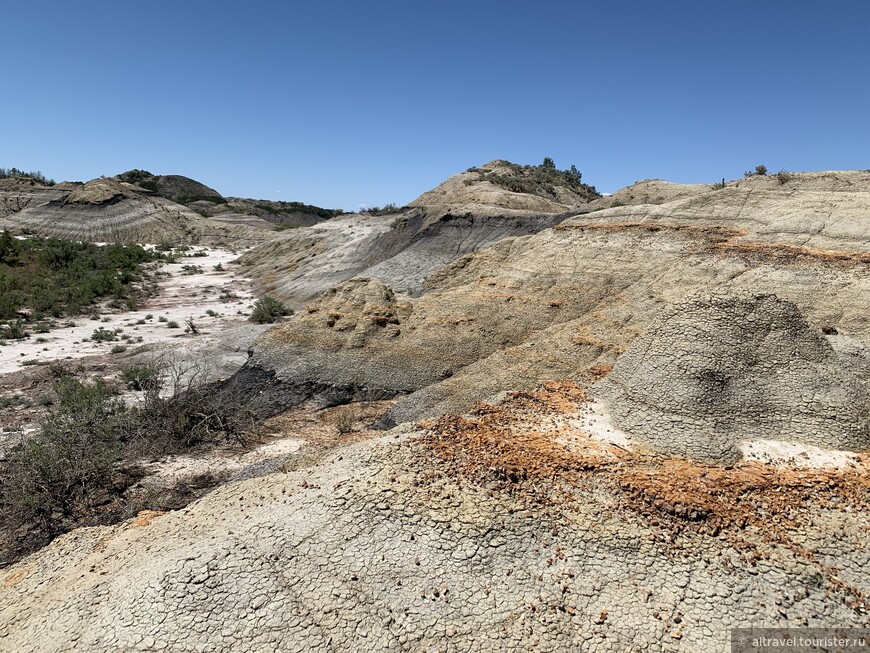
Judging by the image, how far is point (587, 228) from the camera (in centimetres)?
1712

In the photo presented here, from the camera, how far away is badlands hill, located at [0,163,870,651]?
203 inches

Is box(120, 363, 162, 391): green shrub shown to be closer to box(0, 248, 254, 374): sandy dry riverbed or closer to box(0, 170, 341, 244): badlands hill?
box(0, 248, 254, 374): sandy dry riverbed

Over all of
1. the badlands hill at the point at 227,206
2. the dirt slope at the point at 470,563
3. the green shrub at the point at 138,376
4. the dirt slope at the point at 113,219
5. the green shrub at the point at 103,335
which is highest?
the badlands hill at the point at 227,206

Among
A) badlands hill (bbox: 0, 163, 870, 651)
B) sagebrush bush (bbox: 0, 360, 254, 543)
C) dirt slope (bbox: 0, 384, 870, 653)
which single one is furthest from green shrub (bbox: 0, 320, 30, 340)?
dirt slope (bbox: 0, 384, 870, 653)

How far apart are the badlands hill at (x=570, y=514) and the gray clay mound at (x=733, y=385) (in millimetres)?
40

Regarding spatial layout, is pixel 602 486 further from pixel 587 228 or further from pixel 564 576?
pixel 587 228

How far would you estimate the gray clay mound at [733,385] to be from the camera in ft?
25.3

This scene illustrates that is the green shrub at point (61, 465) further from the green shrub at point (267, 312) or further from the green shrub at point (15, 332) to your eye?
the green shrub at point (267, 312)

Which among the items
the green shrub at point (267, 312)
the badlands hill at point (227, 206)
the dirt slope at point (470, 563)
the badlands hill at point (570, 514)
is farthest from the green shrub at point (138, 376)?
the badlands hill at point (227, 206)

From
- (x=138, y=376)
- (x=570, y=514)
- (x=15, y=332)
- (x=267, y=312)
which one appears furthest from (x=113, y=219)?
Result: (x=570, y=514)

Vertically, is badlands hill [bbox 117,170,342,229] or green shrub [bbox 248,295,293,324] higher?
badlands hill [bbox 117,170,342,229]

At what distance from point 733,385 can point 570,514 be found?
445 centimetres

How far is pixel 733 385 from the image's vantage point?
27.6ft

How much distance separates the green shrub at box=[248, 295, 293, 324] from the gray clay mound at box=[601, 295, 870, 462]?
20.0m
